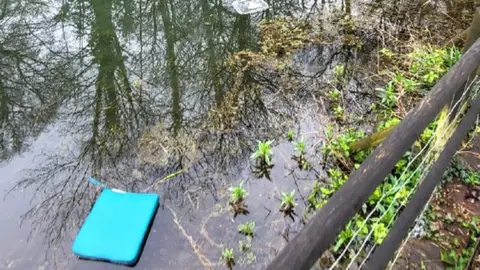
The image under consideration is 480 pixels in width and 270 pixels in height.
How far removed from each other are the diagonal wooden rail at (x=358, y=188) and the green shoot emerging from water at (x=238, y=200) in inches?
81.7

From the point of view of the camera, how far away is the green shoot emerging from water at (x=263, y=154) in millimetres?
3445

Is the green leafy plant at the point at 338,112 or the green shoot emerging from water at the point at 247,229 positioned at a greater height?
the green leafy plant at the point at 338,112

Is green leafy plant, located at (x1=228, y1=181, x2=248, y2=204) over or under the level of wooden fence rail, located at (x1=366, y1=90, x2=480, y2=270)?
under

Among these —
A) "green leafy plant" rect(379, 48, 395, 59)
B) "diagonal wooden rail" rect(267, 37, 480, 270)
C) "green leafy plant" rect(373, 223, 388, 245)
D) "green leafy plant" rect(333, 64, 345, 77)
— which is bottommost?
"green leafy plant" rect(373, 223, 388, 245)

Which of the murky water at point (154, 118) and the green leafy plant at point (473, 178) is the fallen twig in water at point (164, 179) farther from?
the green leafy plant at point (473, 178)

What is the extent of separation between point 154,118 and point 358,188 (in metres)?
3.40

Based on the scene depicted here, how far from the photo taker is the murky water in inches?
119

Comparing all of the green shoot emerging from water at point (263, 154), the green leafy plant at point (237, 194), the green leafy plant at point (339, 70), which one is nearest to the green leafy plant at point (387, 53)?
the green leafy plant at point (339, 70)

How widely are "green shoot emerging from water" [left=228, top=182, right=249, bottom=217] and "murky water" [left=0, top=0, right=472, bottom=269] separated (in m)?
0.06

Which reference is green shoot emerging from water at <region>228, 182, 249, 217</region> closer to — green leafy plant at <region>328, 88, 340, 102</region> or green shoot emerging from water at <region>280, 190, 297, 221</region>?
green shoot emerging from water at <region>280, 190, 297, 221</region>

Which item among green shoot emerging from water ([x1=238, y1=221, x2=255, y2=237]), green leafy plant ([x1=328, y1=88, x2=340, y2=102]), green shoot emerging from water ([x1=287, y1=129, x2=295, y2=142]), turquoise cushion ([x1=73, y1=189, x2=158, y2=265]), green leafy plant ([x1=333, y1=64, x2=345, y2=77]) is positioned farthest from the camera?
green leafy plant ([x1=333, y1=64, x2=345, y2=77])

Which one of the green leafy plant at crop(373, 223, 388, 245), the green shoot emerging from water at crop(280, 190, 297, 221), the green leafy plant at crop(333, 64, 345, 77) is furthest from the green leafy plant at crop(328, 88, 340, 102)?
the green leafy plant at crop(373, 223, 388, 245)

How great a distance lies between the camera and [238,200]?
10.4 feet

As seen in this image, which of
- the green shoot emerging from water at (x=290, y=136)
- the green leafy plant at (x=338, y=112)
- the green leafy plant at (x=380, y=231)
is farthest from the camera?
the green leafy plant at (x=338, y=112)
